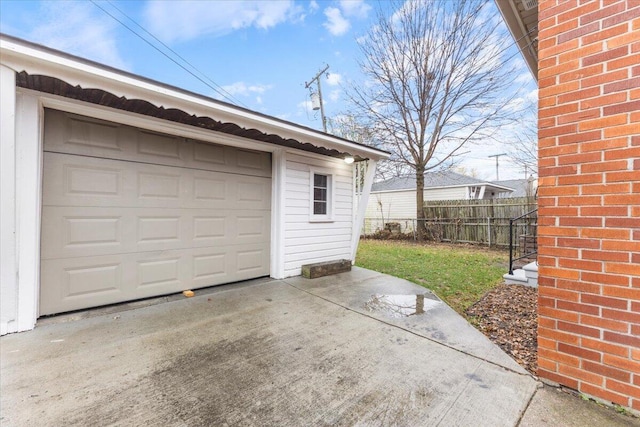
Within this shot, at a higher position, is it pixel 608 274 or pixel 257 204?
pixel 257 204

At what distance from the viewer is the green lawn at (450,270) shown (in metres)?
4.57

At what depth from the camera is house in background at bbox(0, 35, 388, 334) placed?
2641 millimetres

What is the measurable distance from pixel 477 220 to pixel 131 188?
38.4 ft

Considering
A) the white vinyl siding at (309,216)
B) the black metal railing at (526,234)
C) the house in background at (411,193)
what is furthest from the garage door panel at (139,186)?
the house in background at (411,193)

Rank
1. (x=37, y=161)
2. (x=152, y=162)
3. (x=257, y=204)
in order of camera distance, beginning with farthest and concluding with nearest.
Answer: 1. (x=257, y=204)
2. (x=152, y=162)
3. (x=37, y=161)

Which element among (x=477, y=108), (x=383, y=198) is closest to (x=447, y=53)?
(x=477, y=108)

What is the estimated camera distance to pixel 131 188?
363 centimetres

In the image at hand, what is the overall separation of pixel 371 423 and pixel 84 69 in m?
3.70

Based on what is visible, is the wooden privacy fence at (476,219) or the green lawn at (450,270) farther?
the wooden privacy fence at (476,219)

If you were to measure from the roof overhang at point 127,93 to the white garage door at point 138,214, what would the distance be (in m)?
0.47

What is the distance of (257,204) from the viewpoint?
491 cm

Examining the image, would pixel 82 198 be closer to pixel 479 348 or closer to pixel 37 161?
pixel 37 161

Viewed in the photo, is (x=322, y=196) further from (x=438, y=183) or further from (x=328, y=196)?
(x=438, y=183)

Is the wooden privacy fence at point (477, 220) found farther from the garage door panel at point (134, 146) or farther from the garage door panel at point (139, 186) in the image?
the garage door panel at point (134, 146)
